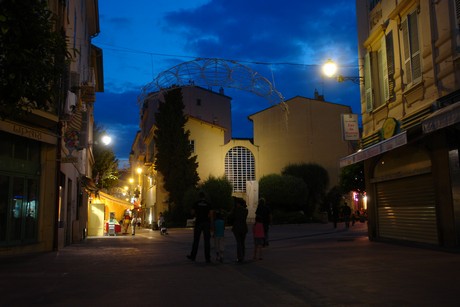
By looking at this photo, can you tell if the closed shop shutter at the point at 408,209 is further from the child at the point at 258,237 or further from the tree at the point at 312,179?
the tree at the point at 312,179

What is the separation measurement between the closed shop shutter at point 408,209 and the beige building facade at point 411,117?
29 millimetres

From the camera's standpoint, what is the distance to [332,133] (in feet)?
160

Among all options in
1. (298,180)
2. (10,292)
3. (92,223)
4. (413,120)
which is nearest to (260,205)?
(413,120)

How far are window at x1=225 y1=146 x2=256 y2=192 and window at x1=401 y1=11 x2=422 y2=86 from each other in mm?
35244

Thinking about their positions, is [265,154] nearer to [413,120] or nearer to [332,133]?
[332,133]

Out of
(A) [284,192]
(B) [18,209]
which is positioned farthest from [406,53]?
(A) [284,192]

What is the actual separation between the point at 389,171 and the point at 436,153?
3.48 m

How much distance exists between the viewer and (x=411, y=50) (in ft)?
48.5

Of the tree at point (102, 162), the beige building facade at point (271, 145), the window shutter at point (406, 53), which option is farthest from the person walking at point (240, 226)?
the beige building facade at point (271, 145)

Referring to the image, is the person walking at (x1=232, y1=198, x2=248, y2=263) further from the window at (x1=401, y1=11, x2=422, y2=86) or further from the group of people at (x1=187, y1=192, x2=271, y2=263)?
the window at (x1=401, y1=11, x2=422, y2=86)

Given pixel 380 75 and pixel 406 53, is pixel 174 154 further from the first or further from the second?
pixel 406 53

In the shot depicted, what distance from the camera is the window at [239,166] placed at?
49.8m

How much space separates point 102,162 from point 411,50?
3101 centimetres

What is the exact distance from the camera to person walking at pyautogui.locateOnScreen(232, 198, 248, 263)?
12.1 meters
